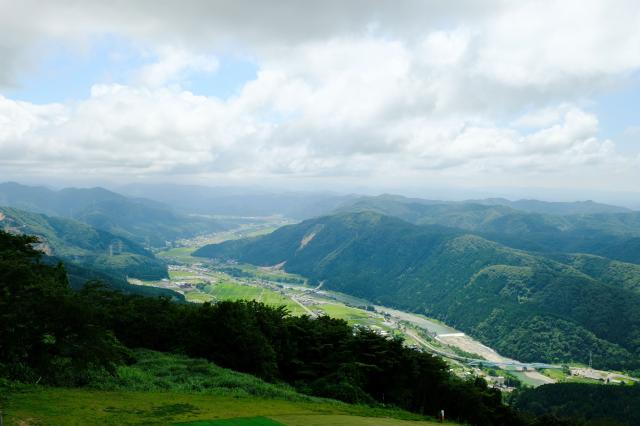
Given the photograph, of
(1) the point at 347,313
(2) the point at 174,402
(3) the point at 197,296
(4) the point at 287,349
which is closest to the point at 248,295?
(3) the point at 197,296

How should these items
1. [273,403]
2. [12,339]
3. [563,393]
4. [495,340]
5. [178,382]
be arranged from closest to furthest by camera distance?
[12,339] < [273,403] < [178,382] < [563,393] < [495,340]

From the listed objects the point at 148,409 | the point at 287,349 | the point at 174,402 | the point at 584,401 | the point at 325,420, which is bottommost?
the point at 584,401

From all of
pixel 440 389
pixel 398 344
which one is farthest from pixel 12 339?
pixel 440 389

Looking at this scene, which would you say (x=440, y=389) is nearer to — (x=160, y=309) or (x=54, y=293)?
(x=160, y=309)

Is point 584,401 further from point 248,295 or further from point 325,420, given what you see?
point 248,295

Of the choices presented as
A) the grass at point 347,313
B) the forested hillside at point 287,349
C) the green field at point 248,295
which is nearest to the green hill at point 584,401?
the forested hillside at point 287,349

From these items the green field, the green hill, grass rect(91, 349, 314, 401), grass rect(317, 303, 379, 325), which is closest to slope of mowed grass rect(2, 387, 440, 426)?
grass rect(91, 349, 314, 401)

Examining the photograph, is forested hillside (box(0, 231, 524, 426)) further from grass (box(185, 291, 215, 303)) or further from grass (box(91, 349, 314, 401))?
grass (box(185, 291, 215, 303))

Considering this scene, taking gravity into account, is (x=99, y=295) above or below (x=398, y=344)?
above
